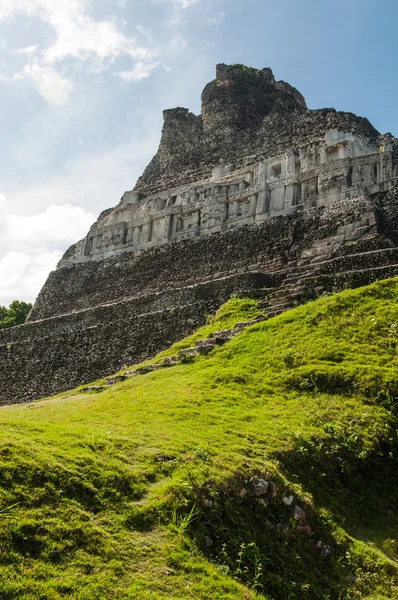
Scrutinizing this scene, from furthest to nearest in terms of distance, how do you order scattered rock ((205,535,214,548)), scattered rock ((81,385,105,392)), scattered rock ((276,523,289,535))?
scattered rock ((81,385,105,392)) < scattered rock ((276,523,289,535)) < scattered rock ((205,535,214,548))

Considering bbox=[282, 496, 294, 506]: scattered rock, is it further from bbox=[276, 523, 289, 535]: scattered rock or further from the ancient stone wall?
the ancient stone wall

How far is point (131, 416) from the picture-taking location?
10.9m

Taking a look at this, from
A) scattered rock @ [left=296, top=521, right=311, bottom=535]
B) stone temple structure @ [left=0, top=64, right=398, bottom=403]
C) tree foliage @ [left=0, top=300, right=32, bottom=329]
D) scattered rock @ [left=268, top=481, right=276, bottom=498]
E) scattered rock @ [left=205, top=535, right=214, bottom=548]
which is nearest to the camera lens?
scattered rock @ [left=205, top=535, right=214, bottom=548]

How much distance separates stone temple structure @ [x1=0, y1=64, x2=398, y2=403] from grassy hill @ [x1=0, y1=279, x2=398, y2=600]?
584cm

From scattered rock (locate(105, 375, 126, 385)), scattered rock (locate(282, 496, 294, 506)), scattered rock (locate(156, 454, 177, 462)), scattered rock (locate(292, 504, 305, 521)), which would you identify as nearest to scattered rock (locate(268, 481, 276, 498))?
scattered rock (locate(282, 496, 294, 506))

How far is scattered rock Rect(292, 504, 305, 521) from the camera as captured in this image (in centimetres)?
770

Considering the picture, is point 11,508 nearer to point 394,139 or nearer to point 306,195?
point 306,195

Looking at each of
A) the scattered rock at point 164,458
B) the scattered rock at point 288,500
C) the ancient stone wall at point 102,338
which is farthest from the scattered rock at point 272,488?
the ancient stone wall at point 102,338

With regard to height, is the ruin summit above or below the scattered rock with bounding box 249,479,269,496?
above

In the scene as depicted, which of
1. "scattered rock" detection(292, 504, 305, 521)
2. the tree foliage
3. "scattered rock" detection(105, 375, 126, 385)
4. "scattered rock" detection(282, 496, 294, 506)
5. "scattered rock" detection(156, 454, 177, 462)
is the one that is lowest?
"scattered rock" detection(292, 504, 305, 521)

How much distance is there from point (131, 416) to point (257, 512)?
13.3 feet

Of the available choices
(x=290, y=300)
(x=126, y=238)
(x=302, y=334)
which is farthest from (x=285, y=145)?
(x=302, y=334)

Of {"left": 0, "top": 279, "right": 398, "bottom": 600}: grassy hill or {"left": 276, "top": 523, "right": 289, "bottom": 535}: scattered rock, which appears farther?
{"left": 276, "top": 523, "right": 289, "bottom": 535}: scattered rock

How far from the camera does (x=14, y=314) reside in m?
44.4
